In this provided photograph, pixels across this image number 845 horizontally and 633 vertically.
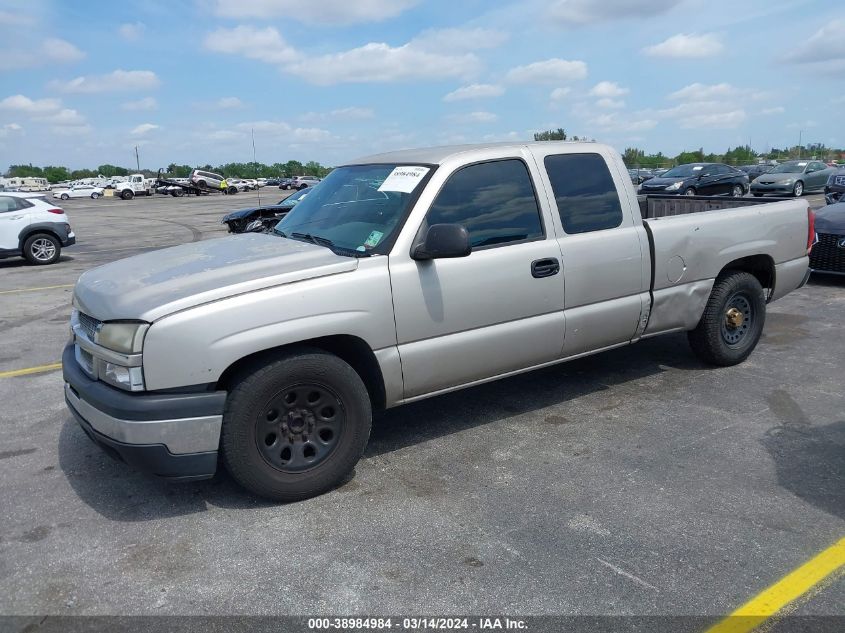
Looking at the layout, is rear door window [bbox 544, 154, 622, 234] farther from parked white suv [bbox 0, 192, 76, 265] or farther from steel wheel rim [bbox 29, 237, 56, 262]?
steel wheel rim [bbox 29, 237, 56, 262]

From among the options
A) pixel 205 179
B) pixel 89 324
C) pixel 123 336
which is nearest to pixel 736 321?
pixel 123 336

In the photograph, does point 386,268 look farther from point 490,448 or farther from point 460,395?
point 460,395

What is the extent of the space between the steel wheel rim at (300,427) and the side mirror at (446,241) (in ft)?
3.12

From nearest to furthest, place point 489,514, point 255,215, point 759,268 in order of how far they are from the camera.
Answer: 1. point 489,514
2. point 759,268
3. point 255,215

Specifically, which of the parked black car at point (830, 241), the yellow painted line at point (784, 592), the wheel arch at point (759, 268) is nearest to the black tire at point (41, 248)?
the wheel arch at point (759, 268)

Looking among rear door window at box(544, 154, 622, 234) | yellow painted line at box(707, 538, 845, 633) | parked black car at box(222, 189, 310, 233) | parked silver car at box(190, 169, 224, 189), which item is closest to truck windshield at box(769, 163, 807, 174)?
parked black car at box(222, 189, 310, 233)

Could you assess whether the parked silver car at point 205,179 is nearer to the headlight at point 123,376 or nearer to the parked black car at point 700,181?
the parked black car at point 700,181

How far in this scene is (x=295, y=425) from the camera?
369 centimetres

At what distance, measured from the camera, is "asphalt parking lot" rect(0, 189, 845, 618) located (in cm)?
293

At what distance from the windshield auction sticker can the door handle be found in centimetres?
90

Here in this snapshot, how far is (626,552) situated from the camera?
3.18 meters

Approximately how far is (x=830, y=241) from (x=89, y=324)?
356 inches

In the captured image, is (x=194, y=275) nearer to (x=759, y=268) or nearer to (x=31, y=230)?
(x=759, y=268)

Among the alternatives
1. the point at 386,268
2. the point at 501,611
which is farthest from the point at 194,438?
the point at 501,611
